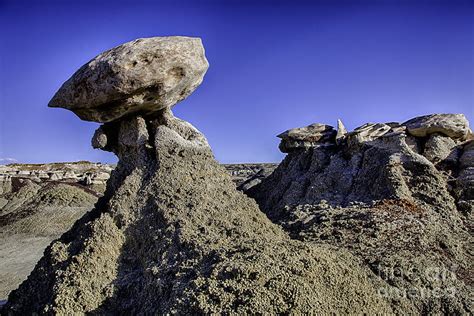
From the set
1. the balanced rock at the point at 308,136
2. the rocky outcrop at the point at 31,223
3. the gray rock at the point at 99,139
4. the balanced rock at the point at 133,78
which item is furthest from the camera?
the rocky outcrop at the point at 31,223

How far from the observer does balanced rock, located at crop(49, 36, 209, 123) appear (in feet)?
23.4

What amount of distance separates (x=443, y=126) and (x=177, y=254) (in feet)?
29.3

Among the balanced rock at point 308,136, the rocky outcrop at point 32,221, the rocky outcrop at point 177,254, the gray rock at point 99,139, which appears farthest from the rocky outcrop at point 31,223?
the balanced rock at point 308,136

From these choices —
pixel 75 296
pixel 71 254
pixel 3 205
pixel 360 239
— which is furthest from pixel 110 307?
pixel 3 205

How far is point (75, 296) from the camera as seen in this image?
5.97 m

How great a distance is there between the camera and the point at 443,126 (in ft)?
40.0

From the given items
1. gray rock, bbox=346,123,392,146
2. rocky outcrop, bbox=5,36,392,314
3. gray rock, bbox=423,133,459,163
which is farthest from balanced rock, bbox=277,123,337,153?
rocky outcrop, bbox=5,36,392,314

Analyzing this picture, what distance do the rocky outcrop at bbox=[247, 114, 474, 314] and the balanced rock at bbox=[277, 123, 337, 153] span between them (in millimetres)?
218

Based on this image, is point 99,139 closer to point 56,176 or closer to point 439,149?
point 439,149

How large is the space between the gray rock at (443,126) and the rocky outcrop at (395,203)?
0.03 m

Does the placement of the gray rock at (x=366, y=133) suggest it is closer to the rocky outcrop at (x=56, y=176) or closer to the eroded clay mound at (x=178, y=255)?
the eroded clay mound at (x=178, y=255)

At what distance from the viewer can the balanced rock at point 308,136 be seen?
13.2m

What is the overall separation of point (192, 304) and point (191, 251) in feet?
4.14

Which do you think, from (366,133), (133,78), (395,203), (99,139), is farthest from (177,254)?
(366,133)
